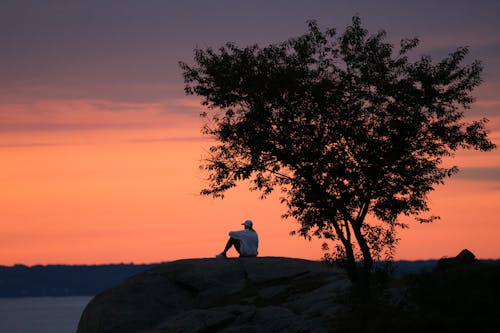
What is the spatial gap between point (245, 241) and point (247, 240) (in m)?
0.12

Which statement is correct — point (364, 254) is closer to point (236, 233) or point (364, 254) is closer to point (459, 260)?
point (459, 260)

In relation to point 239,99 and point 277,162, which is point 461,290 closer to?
point 277,162

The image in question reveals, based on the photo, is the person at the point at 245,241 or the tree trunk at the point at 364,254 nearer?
the tree trunk at the point at 364,254

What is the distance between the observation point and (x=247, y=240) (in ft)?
140

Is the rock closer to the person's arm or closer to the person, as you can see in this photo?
the person

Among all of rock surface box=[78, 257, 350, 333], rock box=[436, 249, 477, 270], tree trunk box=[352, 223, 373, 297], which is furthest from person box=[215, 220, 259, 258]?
rock box=[436, 249, 477, 270]

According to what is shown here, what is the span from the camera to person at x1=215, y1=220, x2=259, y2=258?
42353 mm

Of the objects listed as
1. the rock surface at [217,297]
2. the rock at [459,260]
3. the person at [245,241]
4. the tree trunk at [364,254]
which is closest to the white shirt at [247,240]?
the person at [245,241]

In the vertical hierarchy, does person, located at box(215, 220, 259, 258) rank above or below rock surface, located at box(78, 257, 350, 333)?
above

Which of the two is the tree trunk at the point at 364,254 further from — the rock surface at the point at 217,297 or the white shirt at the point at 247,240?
the white shirt at the point at 247,240

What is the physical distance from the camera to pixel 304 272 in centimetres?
4072

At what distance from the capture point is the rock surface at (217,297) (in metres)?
34.9

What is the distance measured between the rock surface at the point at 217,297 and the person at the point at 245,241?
0.71 m

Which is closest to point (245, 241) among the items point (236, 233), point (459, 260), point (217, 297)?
point (236, 233)
